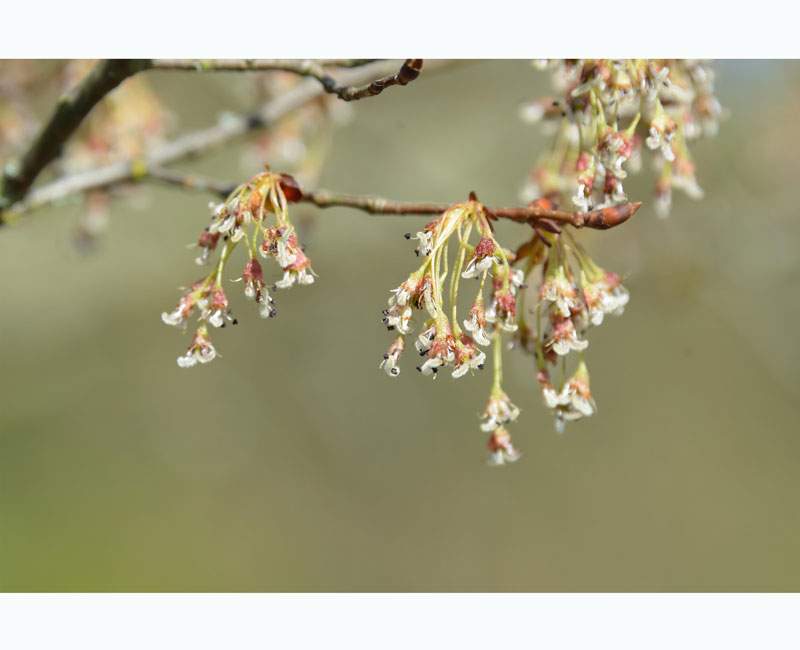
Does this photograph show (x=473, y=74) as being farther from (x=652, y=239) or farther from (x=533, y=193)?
(x=533, y=193)

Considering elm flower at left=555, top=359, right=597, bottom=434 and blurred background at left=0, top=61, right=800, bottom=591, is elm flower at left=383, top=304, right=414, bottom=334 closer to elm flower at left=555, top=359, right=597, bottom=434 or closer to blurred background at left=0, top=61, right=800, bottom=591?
elm flower at left=555, top=359, right=597, bottom=434

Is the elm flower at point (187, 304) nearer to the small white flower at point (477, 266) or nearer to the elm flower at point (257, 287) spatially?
the elm flower at point (257, 287)

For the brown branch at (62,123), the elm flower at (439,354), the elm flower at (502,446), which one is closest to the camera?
the elm flower at (439,354)

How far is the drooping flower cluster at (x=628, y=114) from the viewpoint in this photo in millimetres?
1394

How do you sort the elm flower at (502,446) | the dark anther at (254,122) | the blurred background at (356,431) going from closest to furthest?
the elm flower at (502,446) < the dark anther at (254,122) < the blurred background at (356,431)

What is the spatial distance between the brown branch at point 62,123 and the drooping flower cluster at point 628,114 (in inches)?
36.4

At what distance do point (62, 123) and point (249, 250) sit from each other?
741 millimetres

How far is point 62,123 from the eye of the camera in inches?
67.3

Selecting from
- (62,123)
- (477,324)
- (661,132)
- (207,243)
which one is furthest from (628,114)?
(62,123)

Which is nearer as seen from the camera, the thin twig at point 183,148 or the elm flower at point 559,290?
the elm flower at point 559,290

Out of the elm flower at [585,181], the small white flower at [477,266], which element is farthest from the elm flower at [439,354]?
the elm flower at [585,181]

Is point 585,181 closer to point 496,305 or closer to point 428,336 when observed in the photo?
point 496,305

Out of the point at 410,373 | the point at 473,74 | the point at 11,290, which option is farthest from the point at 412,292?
the point at 410,373

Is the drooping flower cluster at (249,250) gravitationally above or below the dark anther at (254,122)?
below
